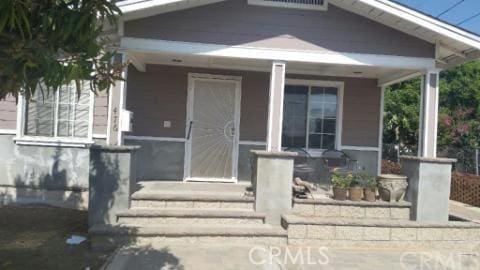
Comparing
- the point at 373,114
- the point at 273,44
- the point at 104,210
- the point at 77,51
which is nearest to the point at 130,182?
the point at 104,210

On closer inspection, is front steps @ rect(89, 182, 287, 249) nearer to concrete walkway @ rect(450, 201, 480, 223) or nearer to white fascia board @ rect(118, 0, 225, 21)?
white fascia board @ rect(118, 0, 225, 21)

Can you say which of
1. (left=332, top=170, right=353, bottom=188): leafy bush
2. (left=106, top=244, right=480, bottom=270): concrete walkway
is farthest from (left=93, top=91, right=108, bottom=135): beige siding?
(left=332, top=170, right=353, bottom=188): leafy bush

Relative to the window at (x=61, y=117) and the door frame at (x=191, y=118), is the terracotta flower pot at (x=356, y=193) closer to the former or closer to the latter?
the door frame at (x=191, y=118)

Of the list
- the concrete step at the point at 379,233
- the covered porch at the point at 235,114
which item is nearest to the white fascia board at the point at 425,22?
the covered porch at the point at 235,114

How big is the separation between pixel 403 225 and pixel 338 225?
103 centimetres

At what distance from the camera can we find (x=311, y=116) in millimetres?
9633

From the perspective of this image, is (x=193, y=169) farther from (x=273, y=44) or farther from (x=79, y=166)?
(x=273, y=44)

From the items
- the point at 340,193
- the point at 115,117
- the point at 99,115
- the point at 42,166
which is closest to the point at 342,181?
the point at 340,193

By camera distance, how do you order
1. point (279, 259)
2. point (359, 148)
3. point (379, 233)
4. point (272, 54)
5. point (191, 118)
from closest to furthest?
point (279, 259)
point (379, 233)
point (272, 54)
point (191, 118)
point (359, 148)

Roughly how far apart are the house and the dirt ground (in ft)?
2.09

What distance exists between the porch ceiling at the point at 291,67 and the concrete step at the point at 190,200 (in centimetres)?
258

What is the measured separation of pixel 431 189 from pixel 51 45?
631 centimetres

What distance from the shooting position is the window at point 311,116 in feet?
31.5

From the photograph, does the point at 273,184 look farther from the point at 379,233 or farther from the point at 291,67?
the point at 291,67
